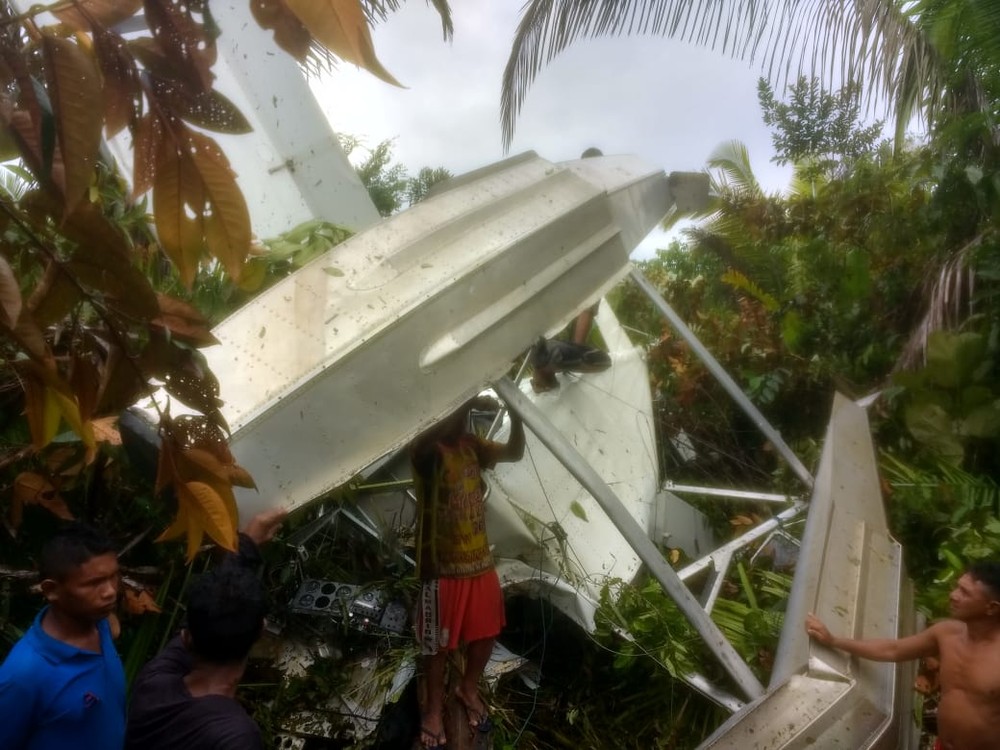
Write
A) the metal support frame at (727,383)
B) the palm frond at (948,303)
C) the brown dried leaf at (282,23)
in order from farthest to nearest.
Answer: the palm frond at (948,303)
the metal support frame at (727,383)
the brown dried leaf at (282,23)

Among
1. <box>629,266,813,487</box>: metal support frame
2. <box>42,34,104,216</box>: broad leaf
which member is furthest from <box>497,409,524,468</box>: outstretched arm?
<box>42,34,104,216</box>: broad leaf

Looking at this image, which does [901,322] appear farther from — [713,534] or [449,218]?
[449,218]

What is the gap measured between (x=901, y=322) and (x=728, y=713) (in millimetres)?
3827

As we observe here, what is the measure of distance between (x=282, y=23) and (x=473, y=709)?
246 cm

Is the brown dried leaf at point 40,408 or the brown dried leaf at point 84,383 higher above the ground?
the brown dried leaf at point 84,383

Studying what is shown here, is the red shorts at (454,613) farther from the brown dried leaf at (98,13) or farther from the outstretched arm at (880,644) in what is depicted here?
the brown dried leaf at (98,13)

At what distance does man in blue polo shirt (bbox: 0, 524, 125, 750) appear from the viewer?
69.3 inches

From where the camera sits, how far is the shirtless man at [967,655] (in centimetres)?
244

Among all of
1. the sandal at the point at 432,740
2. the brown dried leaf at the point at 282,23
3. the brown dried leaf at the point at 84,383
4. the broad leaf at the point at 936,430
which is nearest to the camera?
the brown dried leaf at the point at 282,23

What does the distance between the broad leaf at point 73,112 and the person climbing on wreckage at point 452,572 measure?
190 centimetres

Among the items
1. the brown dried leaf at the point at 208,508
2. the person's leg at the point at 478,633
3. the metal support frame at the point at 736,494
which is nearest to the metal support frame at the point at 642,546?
the person's leg at the point at 478,633

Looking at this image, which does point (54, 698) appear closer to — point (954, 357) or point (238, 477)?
point (238, 477)

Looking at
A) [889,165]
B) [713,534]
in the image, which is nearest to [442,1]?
[713,534]

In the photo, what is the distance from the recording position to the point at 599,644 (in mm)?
2949
